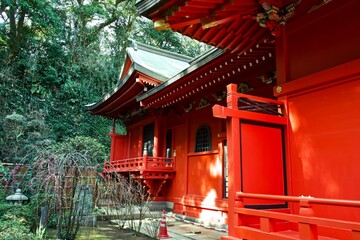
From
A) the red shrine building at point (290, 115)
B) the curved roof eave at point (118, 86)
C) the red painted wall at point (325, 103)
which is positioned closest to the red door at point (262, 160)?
the red shrine building at point (290, 115)

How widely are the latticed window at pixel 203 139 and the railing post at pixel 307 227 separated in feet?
18.8

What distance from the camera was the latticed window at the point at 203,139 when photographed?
859 cm

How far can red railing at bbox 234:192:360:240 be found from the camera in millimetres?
2426

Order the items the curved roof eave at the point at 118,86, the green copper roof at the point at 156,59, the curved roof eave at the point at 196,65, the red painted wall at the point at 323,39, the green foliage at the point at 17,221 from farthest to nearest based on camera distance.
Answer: the green copper roof at the point at 156,59 → the curved roof eave at the point at 118,86 → the curved roof eave at the point at 196,65 → the green foliage at the point at 17,221 → the red painted wall at the point at 323,39

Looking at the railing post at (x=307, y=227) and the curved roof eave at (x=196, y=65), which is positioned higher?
the curved roof eave at (x=196, y=65)

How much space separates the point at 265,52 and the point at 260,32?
2.68 ft

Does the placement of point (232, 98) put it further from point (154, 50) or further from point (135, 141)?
point (154, 50)

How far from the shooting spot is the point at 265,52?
5418mm

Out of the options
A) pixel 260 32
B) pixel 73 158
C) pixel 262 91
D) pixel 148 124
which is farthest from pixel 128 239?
pixel 148 124

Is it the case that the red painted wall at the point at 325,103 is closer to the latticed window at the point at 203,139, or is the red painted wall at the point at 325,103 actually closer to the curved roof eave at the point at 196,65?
the curved roof eave at the point at 196,65

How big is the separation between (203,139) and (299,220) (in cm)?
611

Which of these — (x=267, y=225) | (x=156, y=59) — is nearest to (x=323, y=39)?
(x=267, y=225)

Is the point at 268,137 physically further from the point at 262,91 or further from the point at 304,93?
the point at 262,91

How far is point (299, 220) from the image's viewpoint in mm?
2781
